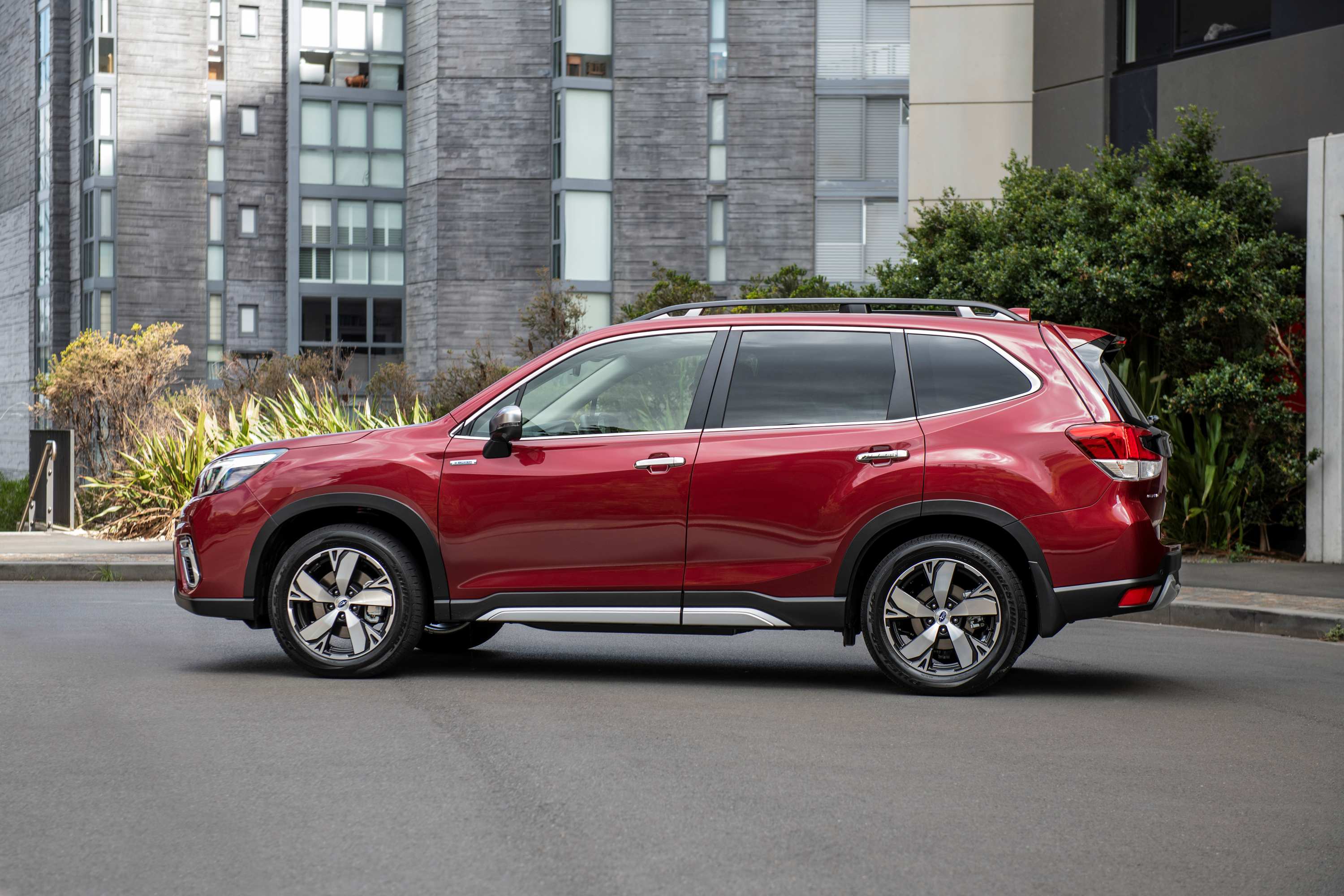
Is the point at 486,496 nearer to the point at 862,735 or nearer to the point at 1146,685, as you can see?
the point at 862,735

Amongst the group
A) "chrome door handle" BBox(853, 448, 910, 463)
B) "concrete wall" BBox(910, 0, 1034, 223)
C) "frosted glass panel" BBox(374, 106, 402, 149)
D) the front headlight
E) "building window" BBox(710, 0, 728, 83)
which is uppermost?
"building window" BBox(710, 0, 728, 83)

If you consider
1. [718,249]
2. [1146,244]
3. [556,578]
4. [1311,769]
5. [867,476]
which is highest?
[718,249]

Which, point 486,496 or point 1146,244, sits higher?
point 1146,244

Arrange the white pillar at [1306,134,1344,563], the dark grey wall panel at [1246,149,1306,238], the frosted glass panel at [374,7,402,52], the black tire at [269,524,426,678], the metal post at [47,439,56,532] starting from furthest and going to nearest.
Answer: the frosted glass panel at [374,7,402,52] → the metal post at [47,439,56,532] → the dark grey wall panel at [1246,149,1306,238] → the white pillar at [1306,134,1344,563] → the black tire at [269,524,426,678]

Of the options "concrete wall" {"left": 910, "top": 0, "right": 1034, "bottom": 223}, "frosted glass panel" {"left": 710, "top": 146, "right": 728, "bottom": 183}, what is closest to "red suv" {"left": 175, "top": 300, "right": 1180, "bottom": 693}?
"concrete wall" {"left": 910, "top": 0, "right": 1034, "bottom": 223}

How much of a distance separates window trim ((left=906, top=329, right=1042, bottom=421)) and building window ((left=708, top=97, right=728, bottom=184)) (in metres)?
31.1

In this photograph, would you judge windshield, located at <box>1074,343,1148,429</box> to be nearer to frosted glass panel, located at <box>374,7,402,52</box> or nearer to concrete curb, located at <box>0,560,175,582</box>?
concrete curb, located at <box>0,560,175,582</box>

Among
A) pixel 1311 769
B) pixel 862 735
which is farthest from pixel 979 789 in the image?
pixel 1311 769

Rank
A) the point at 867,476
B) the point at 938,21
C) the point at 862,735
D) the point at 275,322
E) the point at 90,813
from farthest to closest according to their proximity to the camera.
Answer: the point at 275,322 → the point at 938,21 → the point at 867,476 → the point at 862,735 → the point at 90,813

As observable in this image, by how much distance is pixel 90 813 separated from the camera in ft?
17.2

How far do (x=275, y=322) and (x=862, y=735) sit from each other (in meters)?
40.3

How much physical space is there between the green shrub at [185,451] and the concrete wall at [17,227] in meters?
31.0

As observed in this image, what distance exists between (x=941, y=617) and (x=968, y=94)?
49.5 feet

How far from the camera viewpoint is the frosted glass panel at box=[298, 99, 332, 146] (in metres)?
42.2
